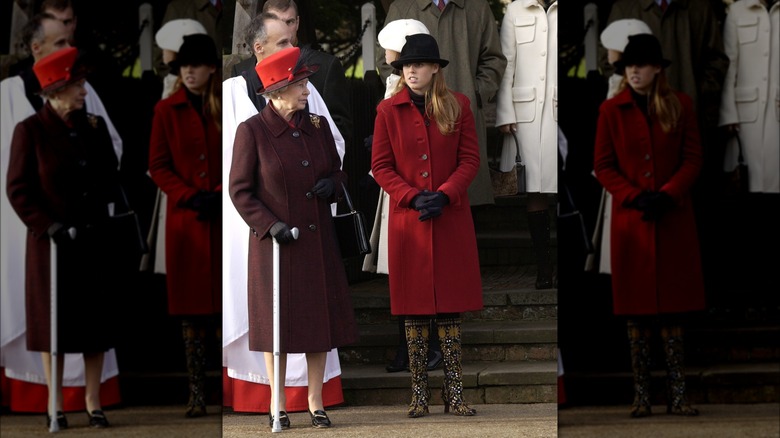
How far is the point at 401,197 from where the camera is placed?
5.79 m

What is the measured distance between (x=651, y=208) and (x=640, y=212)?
0.04 metres

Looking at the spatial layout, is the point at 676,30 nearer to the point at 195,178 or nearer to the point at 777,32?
the point at 777,32

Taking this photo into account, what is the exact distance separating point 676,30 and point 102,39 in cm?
184

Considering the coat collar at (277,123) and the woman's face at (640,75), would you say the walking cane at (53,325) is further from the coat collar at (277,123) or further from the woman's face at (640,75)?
the woman's face at (640,75)

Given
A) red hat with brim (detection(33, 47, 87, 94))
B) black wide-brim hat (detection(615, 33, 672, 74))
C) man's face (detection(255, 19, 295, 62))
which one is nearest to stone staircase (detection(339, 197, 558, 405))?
man's face (detection(255, 19, 295, 62))

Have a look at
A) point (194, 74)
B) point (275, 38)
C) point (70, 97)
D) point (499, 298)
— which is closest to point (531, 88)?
point (499, 298)

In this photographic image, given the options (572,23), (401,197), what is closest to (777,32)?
(572,23)

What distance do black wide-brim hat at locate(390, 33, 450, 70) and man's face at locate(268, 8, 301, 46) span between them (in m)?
0.52

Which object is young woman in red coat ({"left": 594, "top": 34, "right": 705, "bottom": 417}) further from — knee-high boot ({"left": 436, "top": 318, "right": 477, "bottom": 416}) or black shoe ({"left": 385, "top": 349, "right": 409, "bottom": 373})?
black shoe ({"left": 385, "top": 349, "right": 409, "bottom": 373})

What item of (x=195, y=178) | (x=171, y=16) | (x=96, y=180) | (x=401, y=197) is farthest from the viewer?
(x=401, y=197)

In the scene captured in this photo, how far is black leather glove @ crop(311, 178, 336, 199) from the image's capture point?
19.1 feet

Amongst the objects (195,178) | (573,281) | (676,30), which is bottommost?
(573,281)

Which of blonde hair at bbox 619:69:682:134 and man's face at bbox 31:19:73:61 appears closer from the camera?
man's face at bbox 31:19:73:61

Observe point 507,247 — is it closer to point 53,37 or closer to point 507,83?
point 507,83
